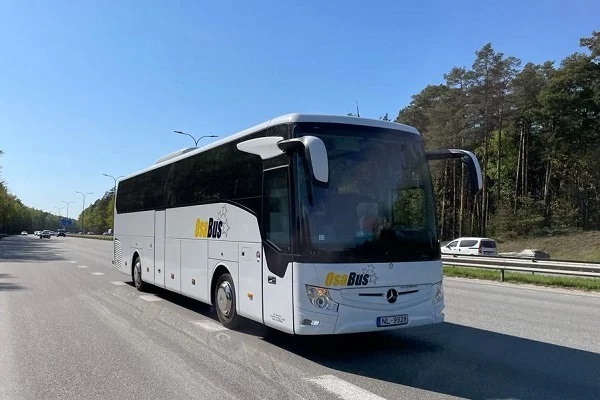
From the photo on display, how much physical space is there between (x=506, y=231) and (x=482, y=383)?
4966cm

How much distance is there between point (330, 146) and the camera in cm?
701

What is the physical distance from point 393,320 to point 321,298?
3.50ft

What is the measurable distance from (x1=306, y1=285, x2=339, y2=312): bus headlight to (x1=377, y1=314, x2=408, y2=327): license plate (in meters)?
0.66

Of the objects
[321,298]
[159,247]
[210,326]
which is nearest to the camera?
[321,298]

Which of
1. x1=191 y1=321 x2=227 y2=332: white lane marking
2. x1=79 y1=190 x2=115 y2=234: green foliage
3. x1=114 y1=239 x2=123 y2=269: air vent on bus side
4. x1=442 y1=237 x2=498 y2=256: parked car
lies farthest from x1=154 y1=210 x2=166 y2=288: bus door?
x1=79 y1=190 x2=115 y2=234: green foliage

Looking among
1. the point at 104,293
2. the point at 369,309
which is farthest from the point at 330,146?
the point at 104,293

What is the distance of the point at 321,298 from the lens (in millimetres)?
6570

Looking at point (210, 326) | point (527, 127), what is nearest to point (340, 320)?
point (210, 326)

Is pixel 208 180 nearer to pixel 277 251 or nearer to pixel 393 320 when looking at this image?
pixel 277 251

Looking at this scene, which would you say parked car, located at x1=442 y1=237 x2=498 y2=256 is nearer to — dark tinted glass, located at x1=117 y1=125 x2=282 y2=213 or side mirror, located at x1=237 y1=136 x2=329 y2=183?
dark tinted glass, located at x1=117 y1=125 x2=282 y2=213

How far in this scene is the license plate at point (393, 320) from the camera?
680 centimetres

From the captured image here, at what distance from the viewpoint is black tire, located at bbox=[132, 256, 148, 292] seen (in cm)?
1402

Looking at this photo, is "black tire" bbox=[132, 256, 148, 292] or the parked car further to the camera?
the parked car

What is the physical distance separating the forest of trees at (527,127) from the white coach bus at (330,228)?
45.6m
